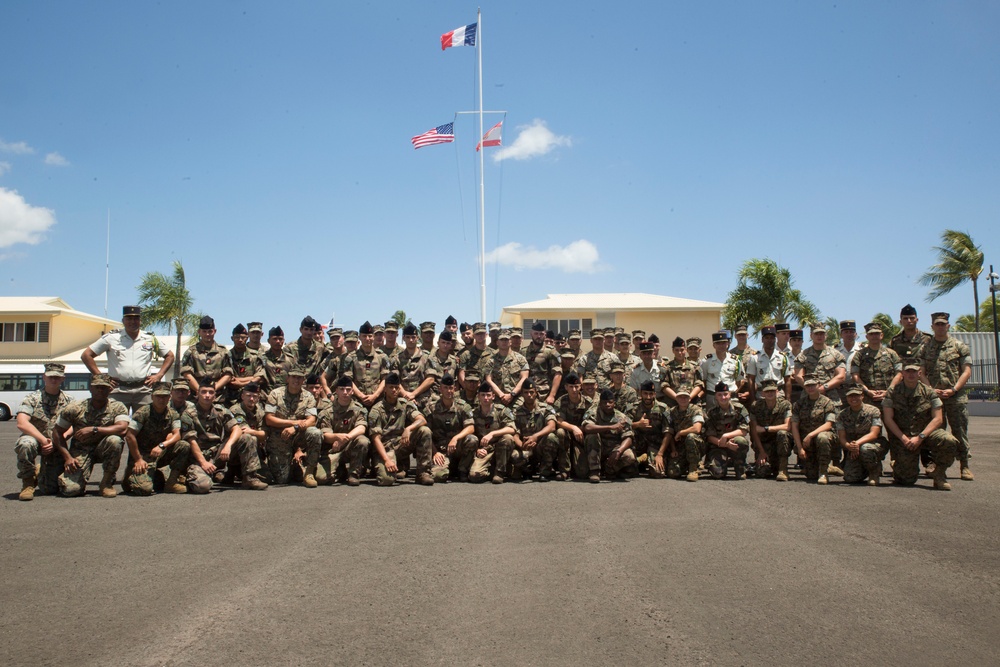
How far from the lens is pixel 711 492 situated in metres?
8.45

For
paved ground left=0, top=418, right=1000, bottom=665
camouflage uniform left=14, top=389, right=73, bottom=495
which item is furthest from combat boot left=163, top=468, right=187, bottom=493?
camouflage uniform left=14, top=389, right=73, bottom=495

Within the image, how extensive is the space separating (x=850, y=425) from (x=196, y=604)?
28.4 ft

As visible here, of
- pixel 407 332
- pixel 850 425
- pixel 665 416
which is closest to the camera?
pixel 850 425

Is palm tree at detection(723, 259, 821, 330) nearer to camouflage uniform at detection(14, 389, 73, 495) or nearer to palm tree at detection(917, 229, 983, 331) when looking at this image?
palm tree at detection(917, 229, 983, 331)

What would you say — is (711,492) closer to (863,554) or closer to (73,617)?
(863,554)

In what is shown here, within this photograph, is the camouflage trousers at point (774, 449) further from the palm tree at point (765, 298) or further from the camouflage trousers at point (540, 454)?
the palm tree at point (765, 298)

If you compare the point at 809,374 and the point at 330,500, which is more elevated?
the point at 809,374

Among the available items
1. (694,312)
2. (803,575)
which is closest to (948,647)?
(803,575)

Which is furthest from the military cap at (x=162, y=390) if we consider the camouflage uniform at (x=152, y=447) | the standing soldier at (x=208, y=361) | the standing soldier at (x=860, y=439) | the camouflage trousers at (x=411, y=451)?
the standing soldier at (x=860, y=439)

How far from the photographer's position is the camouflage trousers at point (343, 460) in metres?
9.39

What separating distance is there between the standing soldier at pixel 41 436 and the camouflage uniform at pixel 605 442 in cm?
691

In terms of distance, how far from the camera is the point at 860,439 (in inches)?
359

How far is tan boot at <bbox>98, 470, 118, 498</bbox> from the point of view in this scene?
8.20 m

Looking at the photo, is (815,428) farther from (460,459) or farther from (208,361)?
(208,361)
